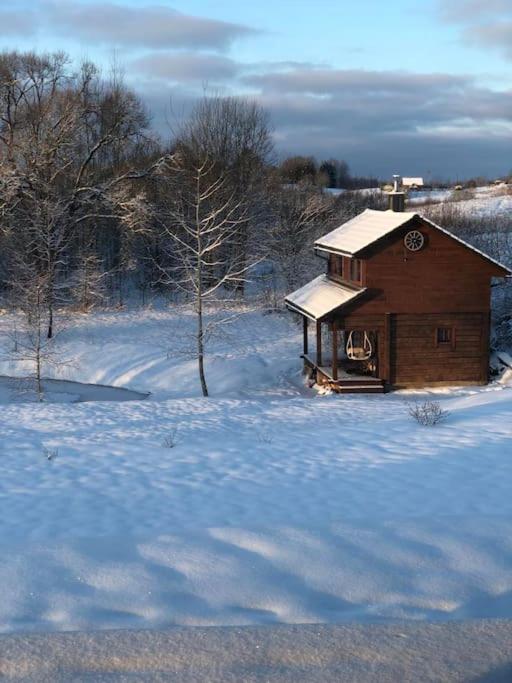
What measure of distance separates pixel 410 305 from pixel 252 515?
52.6 feet

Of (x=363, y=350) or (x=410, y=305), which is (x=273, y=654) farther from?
(x=363, y=350)

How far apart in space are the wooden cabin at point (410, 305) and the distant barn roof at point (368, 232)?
0.04m

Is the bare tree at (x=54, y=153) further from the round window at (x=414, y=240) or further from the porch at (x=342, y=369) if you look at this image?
the round window at (x=414, y=240)

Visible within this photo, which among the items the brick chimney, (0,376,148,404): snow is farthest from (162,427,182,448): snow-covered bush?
the brick chimney

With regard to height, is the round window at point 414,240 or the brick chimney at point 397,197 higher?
the brick chimney at point 397,197

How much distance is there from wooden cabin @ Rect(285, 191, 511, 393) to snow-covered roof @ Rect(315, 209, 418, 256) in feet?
0.16

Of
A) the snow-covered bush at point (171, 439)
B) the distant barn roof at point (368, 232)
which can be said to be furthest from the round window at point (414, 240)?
the snow-covered bush at point (171, 439)

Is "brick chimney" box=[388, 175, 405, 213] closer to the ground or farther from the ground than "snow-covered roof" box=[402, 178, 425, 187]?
closer to the ground

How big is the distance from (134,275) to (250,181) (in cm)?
882

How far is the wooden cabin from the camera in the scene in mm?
22609

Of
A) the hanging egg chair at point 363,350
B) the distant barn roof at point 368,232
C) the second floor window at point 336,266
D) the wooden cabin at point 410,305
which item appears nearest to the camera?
the distant barn roof at point 368,232

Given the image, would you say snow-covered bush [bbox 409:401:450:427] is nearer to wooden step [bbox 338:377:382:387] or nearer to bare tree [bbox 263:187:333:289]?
wooden step [bbox 338:377:382:387]

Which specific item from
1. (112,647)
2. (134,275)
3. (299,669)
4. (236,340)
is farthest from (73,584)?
(134,275)

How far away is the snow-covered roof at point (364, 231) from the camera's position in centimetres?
2228
